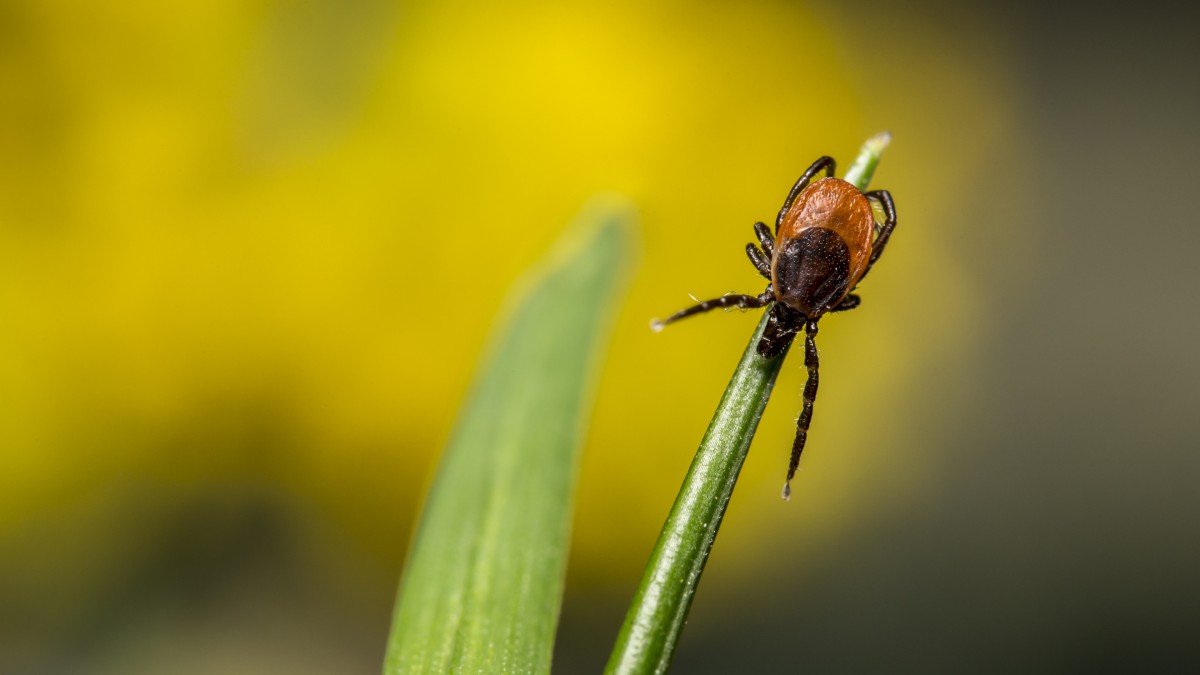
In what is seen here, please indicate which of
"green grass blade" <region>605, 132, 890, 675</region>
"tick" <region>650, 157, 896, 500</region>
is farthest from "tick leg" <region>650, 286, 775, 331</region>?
"green grass blade" <region>605, 132, 890, 675</region>

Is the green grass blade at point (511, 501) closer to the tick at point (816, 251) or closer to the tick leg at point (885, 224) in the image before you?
the tick at point (816, 251)


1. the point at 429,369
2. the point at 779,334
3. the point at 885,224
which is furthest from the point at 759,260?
the point at 429,369

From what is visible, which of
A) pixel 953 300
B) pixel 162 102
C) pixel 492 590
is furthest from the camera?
pixel 953 300

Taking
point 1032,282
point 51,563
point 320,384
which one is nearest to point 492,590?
point 320,384

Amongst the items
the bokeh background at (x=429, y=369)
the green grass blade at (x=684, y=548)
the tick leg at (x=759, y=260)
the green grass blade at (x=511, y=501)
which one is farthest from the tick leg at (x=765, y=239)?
the bokeh background at (x=429, y=369)

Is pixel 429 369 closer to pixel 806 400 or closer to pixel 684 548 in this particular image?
pixel 806 400

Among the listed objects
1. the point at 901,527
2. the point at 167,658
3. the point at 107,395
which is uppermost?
the point at 901,527

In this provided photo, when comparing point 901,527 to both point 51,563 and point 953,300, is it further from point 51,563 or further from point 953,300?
point 51,563

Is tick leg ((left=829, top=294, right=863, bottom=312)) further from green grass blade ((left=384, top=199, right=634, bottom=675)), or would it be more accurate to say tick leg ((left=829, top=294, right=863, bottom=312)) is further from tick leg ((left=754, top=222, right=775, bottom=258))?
green grass blade ((left=384, top=199, right=634, bottom=675))
